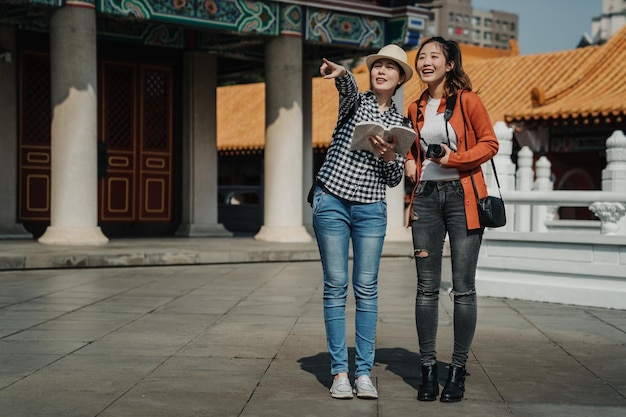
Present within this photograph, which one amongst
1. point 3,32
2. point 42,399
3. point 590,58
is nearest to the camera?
point 42,399

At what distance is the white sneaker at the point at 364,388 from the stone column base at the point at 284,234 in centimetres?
1170

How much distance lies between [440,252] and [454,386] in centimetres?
71

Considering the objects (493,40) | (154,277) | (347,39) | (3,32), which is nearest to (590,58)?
(347,39)

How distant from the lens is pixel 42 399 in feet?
16.9

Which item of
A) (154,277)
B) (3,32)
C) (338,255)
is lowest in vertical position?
(154,277)

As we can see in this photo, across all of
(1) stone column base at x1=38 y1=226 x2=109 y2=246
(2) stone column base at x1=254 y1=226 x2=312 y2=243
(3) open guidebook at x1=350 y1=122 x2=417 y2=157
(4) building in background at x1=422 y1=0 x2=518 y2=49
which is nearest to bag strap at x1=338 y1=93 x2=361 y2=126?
(3) open guidebook at x1=350 y1=122 x2=417 y2=157

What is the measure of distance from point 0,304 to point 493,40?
133580mm

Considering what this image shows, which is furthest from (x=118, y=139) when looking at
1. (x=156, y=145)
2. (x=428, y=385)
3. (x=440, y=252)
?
(x=428, y=385)

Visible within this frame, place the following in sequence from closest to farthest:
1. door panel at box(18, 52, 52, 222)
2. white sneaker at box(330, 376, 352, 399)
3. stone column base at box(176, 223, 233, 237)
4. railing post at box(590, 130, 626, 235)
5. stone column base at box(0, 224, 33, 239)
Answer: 1. white sneaker at box(330, 376, 352, 399)
2. railing post at box(590, 130, 626, 235)
3. stone column base at box(0, 224, 33, 239)
4. door panel at box(18, 52, 52, 222)
5. stone column base at box(176, 223, 233, 237)

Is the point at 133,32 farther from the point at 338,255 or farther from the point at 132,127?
the point at 338,255

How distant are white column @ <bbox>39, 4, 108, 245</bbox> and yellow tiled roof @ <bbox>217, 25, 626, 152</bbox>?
6.18 metres

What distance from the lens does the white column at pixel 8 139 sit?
55.6ft

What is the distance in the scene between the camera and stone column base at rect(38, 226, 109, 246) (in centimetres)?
1477

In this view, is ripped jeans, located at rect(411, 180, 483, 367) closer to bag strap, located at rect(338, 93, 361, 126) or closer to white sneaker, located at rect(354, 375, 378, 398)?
white sneaker, located at rect(354, 375, 378, 398)
